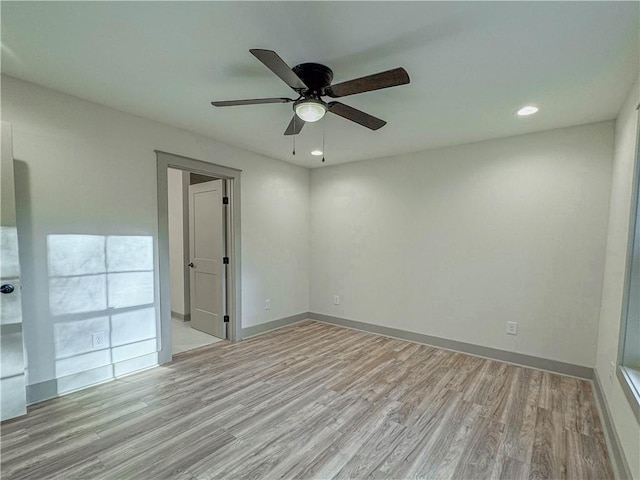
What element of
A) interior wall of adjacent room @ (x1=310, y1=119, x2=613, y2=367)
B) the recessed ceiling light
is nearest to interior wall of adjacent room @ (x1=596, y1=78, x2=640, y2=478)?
interior wall of adjacent room @ (x1=310, y1=119, x2=613, y2=367)

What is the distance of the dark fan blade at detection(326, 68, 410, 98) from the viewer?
5.08 feet

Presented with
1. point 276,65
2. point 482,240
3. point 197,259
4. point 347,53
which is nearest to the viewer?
point 276,65

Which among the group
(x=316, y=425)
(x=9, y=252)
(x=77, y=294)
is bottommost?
(x=316, y=425)

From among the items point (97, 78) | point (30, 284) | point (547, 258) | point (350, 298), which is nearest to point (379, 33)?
point (97, 78)

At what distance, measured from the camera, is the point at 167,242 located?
10.3 feet

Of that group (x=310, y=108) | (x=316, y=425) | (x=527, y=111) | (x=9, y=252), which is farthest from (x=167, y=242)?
(x=527, y=111)

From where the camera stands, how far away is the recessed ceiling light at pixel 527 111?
252cm

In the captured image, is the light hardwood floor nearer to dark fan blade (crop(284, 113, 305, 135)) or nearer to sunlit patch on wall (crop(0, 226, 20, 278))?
sunlit patch on wall (crop(0, 226, 20, 278))

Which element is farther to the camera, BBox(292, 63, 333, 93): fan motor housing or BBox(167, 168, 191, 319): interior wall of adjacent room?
BBox(167, 168, 191, 319): interior wall of adjacent room

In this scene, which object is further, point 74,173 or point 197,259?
point 197,259

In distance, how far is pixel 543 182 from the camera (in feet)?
10.0

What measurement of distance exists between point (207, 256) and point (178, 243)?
43.2 inches

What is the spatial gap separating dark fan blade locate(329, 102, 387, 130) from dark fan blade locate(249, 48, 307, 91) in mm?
277

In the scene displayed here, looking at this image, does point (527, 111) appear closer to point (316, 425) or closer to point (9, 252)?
point (316, 425)
